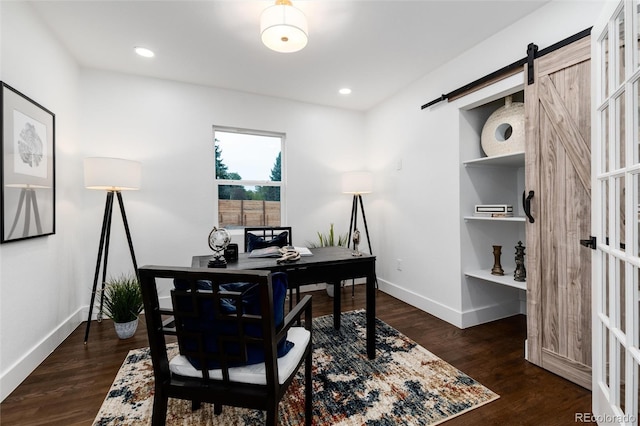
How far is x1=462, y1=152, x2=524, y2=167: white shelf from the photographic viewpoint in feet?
7.88

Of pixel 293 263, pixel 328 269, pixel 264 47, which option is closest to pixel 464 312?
pixel 328 269

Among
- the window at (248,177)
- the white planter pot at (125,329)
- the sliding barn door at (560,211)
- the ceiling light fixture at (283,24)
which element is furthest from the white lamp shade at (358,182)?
the white planter pot at (125,329)

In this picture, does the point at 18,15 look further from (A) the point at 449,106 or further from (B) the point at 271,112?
(A) the point at 449,106

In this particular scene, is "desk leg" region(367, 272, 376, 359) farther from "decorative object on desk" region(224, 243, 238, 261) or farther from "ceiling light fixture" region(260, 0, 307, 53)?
"ceiling light fixture" region(260, 0, 307, 53)

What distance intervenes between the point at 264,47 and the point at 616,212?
108 inches

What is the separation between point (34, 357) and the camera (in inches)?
81.4

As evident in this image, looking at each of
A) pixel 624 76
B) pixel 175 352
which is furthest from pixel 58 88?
pixel 624 76

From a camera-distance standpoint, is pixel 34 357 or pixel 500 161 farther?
pixel 500 161

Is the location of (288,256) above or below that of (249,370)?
above

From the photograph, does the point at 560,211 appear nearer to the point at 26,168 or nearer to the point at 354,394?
the point at 354,394

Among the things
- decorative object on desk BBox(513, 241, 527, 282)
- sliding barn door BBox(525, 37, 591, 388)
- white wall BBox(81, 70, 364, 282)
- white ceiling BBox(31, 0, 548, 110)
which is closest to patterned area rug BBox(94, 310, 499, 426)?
sliding barn door BBox(525, 37, 591, 388)

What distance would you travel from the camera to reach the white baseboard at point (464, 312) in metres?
2.75

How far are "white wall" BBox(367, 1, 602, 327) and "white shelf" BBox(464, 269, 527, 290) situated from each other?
171mm

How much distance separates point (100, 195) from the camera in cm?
301
